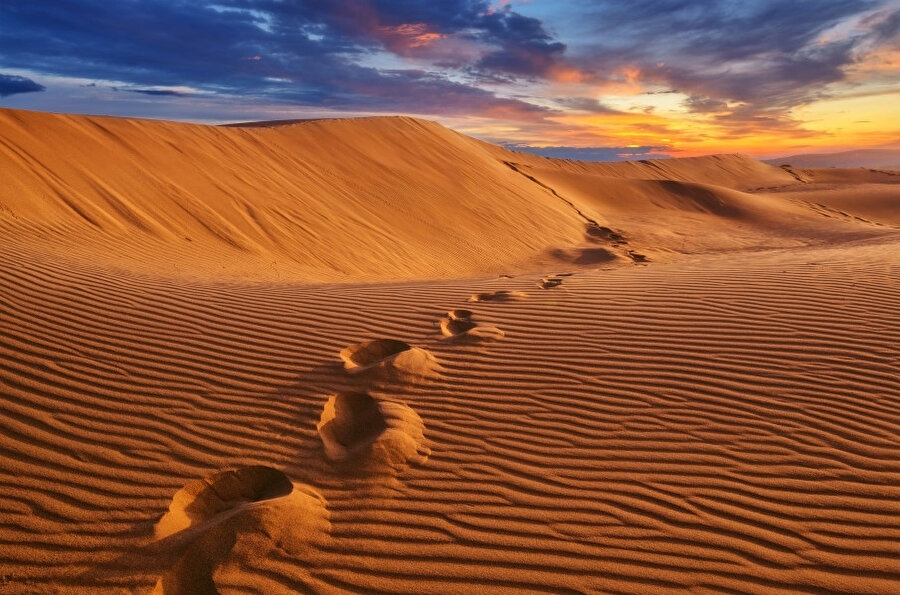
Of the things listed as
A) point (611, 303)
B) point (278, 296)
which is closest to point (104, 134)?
point (278, 296)

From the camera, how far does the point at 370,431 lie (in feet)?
12.1

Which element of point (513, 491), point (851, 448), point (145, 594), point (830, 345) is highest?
point (830, 345)

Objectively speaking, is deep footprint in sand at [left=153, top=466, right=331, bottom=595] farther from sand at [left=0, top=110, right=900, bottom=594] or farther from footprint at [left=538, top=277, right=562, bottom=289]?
footprint at [left=538, top=277, right=562, bottom=289]

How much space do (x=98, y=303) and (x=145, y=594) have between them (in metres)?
3.31

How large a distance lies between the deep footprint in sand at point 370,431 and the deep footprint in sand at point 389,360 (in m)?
0.30

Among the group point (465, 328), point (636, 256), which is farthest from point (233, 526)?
point (636, 256)

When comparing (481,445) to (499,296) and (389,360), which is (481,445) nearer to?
(389,360)

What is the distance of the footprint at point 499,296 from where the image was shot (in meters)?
5.99

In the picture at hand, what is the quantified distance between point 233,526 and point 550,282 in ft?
15.3

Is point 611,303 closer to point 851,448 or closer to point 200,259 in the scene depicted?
point 851,448

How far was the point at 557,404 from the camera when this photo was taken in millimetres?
3949

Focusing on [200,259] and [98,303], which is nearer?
[98,303]

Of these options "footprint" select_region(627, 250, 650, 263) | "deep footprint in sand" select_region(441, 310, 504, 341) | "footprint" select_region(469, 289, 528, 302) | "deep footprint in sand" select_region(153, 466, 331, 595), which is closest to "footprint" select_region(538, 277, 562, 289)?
"footprint" select_region(469, 289, 528, 302)

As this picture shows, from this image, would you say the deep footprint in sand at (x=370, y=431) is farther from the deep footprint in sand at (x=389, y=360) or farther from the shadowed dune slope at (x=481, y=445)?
the deep footprint in sand at (x=389, y=360)
